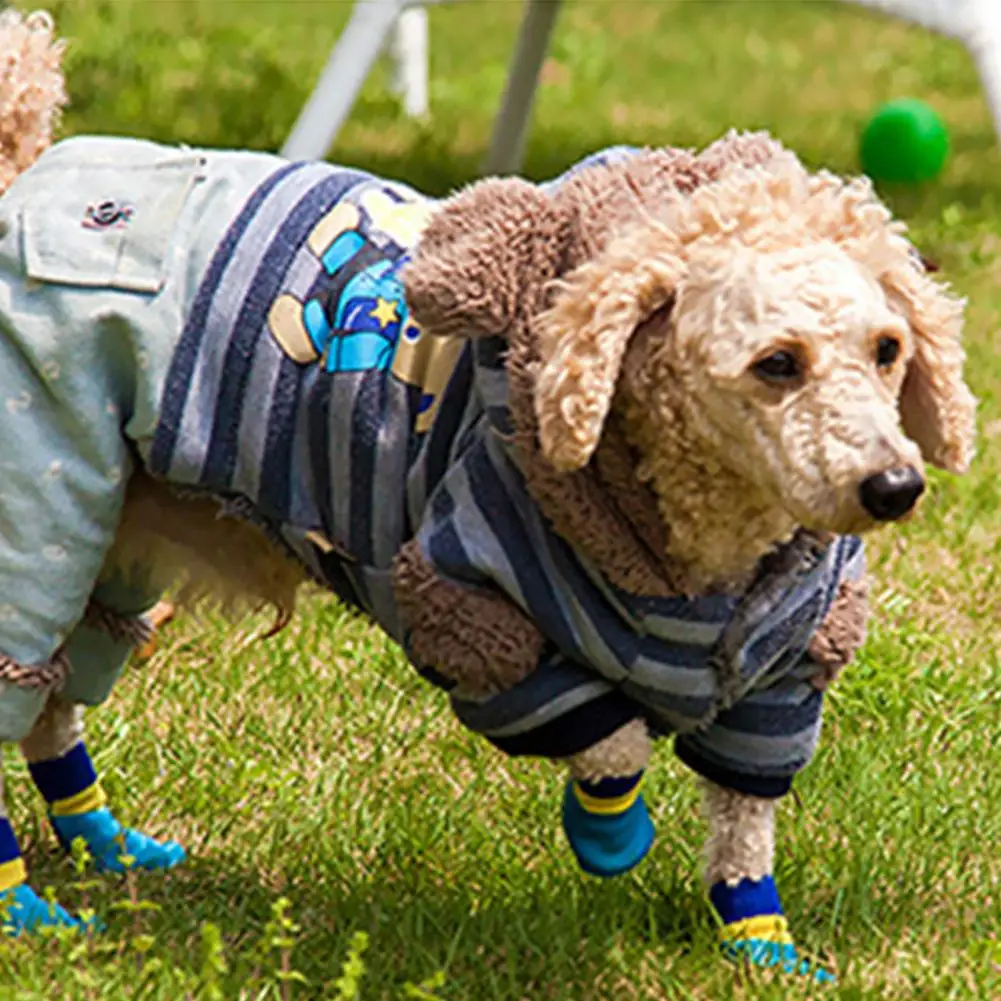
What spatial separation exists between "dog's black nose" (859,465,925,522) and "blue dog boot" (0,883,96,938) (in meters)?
0.99

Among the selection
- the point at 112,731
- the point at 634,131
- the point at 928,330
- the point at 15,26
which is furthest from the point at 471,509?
the point at 634,131

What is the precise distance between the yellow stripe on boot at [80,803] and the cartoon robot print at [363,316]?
757mm

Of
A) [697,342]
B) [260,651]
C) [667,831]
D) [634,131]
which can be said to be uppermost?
[697,342]

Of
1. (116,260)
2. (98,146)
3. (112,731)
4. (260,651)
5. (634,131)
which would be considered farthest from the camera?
(634,131)

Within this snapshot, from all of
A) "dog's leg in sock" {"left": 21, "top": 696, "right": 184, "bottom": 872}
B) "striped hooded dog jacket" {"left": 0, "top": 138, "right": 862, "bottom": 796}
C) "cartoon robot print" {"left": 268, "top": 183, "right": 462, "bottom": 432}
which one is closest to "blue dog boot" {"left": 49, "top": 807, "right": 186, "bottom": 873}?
"dog's leg in sock" {"left": 21, "top": 696, "right": 184, "bottom": 872}

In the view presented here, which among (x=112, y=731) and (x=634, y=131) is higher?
(x=112, y=731)

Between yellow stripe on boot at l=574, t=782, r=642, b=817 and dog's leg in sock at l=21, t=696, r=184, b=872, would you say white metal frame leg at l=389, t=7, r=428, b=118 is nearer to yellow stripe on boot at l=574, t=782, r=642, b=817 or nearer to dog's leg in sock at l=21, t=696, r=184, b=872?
dog's leg in sock at l=21, t=696, r=184, b=872

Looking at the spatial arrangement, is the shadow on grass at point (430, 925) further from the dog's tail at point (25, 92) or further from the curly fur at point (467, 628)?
the dog's tail at point (25, 92)

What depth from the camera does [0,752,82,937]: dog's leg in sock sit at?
2.36m

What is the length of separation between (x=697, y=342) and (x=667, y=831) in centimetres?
85

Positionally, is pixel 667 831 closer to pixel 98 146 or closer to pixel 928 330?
pixel 928 330

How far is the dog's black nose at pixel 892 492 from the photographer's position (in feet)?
6.02

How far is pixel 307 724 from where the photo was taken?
2.97 m

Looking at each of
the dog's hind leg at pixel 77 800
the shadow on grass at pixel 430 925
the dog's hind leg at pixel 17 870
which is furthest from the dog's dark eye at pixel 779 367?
the dog's hind leg at pixel 77 800
